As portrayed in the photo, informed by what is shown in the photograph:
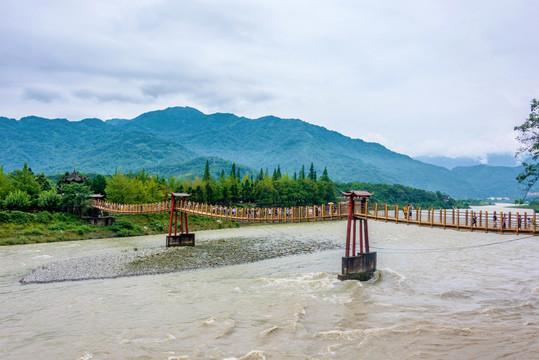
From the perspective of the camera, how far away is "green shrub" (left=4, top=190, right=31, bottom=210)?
52.2 metres

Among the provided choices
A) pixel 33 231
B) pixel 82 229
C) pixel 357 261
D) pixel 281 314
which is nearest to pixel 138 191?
pixel 82 229

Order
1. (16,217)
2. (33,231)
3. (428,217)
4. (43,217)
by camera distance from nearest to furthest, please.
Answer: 1. (428,217)
2. (33,231)
3. (16,217)
4. (43,217)

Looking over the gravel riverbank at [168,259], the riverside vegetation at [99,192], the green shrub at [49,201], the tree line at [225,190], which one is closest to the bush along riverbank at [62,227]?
the riverside vegetation at [99,192]

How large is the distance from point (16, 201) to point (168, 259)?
98.9ft

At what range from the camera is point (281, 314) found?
1834cm

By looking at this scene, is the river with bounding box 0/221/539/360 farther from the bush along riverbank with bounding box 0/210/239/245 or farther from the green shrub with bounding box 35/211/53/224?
the green shrub with bounding box 35/211/53/224

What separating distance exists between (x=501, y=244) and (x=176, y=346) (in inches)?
1487

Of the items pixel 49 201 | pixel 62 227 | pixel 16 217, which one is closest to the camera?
pixel 16 217

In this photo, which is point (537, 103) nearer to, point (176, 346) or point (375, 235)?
point (176, 346)

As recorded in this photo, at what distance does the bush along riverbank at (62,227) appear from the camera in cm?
4622

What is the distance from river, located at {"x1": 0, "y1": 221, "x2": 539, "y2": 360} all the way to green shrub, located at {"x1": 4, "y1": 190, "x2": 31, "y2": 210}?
25.7 meters

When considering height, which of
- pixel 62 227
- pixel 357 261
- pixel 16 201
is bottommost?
pixel 62 227

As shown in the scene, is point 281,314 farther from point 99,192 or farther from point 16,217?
point 99,192

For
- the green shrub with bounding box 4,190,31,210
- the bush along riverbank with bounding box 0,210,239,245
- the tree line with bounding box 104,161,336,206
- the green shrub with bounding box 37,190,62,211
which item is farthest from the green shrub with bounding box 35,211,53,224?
the tree line with bounding box 104,161,336,206
